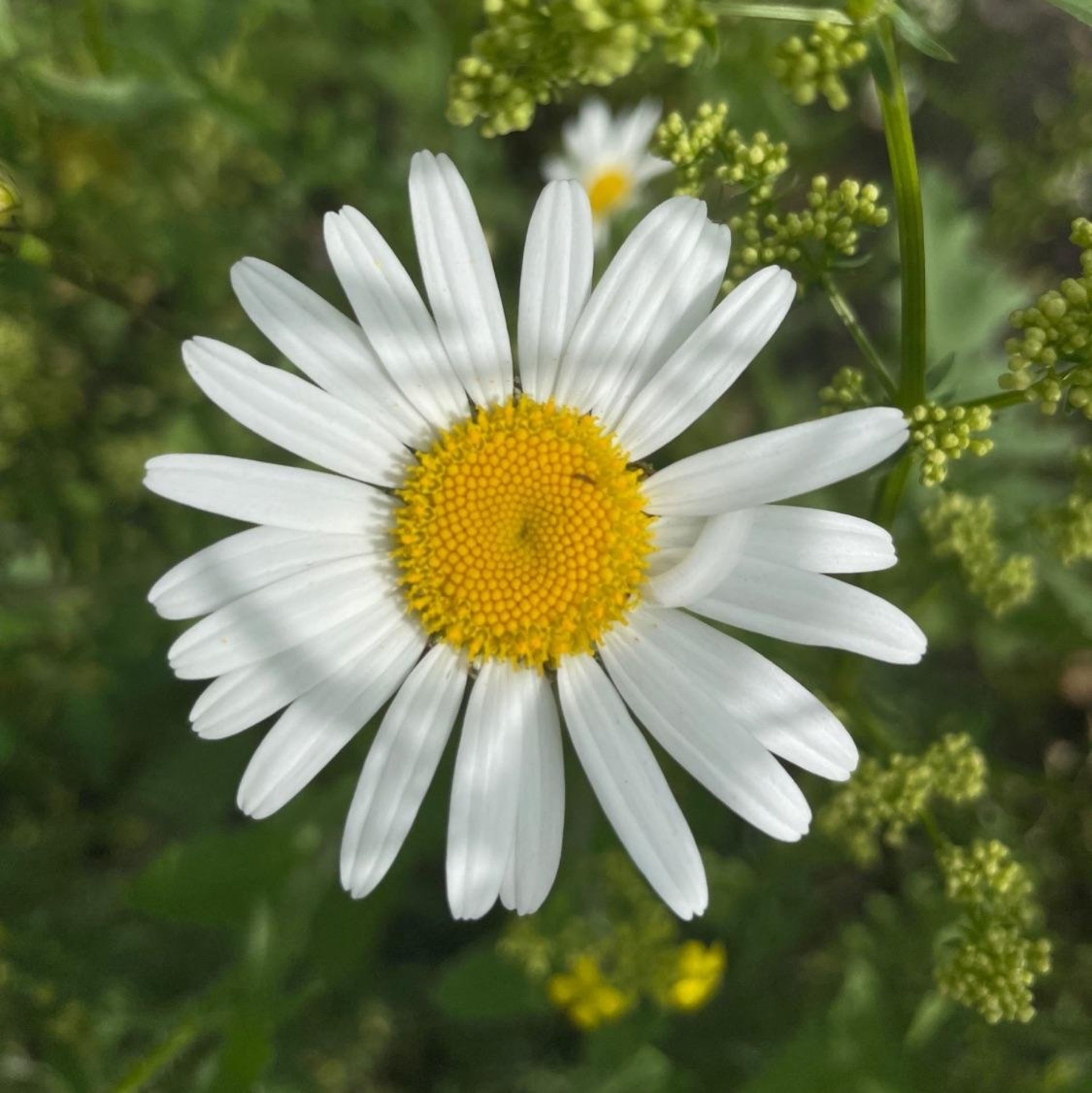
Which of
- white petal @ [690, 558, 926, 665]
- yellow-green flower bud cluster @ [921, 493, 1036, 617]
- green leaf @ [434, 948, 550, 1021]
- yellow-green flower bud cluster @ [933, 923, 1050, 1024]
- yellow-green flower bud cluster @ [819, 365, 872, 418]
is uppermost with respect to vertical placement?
yellow-green flower bud cluster @ [819, 365, 872, 418]

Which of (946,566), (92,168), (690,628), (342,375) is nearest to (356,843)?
(690,628)

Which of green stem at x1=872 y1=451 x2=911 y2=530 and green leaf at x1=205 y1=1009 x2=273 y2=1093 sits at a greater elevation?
green stem at x1=872 y1=451 x2=911 y2=530

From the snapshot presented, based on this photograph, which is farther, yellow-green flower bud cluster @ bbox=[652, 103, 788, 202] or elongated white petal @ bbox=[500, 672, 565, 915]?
elongated white petal @ bbox=[500, 672, 565, 915]

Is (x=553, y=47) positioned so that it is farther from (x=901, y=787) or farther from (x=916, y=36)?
(x=901, y=787)

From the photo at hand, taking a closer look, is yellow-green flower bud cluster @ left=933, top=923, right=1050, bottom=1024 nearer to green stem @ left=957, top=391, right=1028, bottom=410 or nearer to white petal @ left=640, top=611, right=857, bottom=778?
white petal @ left=640, top=611, right=857, bottom=778

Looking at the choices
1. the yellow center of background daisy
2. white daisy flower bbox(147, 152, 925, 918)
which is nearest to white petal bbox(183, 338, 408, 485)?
white daisy flower bbox(147, 152, 925, 918)

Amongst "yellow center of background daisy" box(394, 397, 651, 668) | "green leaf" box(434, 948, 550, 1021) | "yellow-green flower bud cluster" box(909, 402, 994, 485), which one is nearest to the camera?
"yellow-green flower bud cluster" box(909, 402, 994, 485)

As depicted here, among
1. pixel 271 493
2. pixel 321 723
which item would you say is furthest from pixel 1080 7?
pixel 321 723

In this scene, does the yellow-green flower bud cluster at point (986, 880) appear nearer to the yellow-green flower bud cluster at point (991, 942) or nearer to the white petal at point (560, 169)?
the yellow-green flower bud cluster at point (991, 942)
